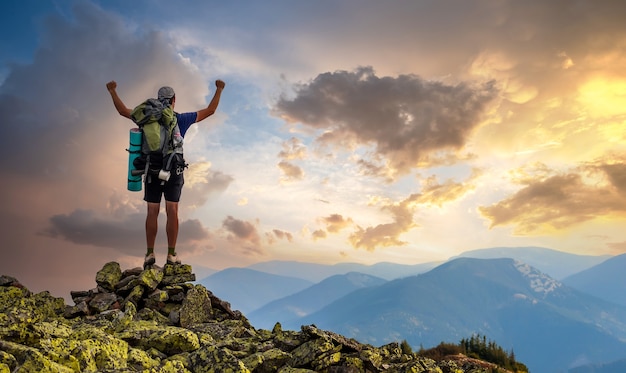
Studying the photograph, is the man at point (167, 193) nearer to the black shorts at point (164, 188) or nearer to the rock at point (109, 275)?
the black shorts at point (164, 188)

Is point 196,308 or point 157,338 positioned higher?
point 196,308

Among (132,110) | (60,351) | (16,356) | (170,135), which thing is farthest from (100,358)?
(132,110)

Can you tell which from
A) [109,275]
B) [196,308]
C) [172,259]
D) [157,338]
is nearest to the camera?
[157,338]

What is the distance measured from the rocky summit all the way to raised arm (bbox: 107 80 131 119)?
17.1ft

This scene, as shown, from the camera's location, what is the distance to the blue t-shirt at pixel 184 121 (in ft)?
49.5

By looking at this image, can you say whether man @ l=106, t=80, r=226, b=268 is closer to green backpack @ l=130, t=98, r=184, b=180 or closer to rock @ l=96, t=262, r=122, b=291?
green backpack @ l=130, t=98, r=184, b=180

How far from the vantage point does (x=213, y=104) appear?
1608 cm

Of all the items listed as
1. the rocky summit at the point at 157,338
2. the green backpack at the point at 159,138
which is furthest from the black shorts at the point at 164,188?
the rocky summit at the point at 157,338

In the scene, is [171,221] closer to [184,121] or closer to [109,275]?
[109,275]

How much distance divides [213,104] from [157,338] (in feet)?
28.9

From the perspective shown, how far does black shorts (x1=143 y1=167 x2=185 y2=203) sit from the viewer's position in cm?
1475

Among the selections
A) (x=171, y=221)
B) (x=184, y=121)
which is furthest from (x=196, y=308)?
(x=184, y=121)

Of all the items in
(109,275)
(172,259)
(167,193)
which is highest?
(167,193)

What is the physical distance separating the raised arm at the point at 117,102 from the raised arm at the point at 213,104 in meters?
2.31
